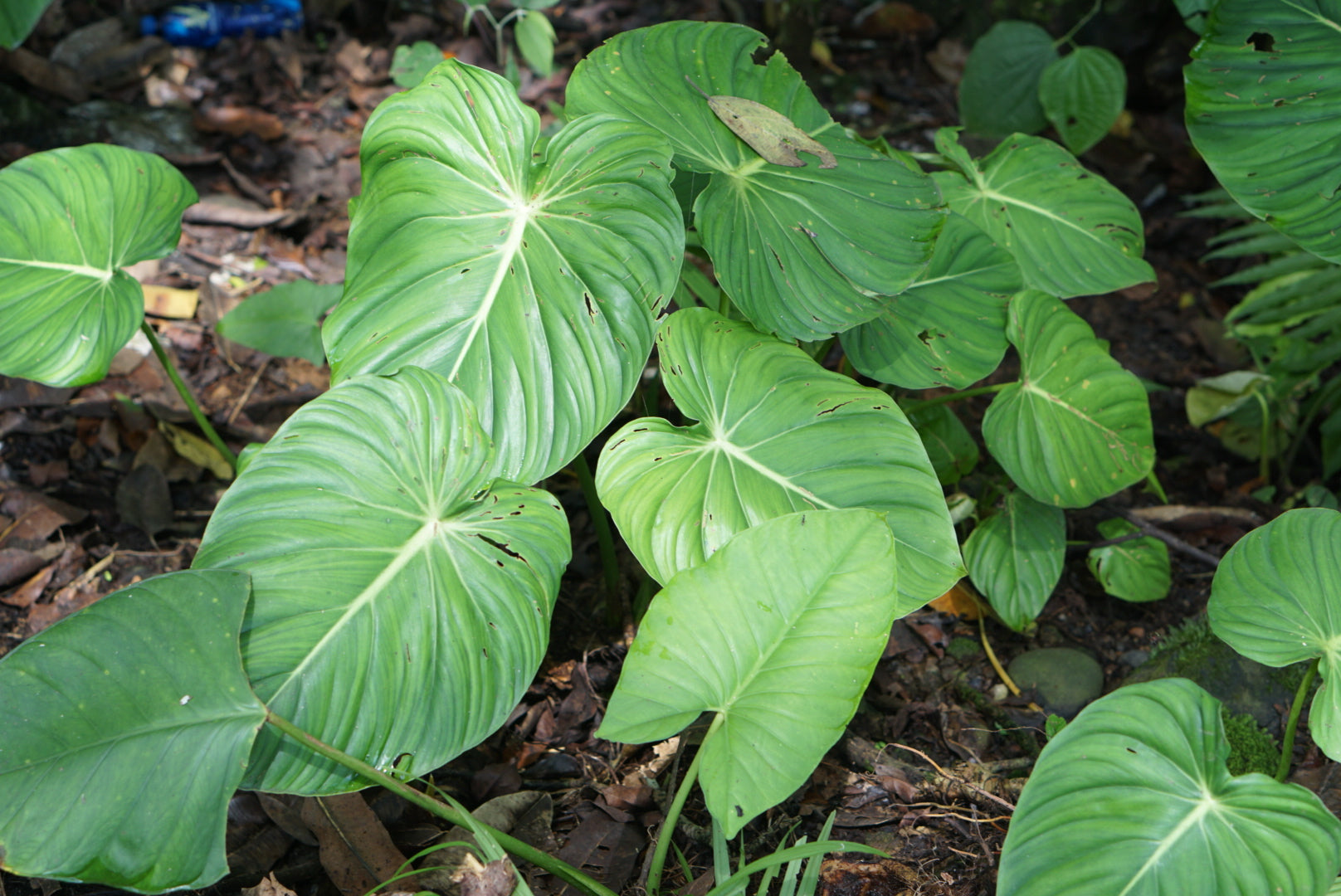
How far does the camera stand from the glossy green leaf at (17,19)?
203cm

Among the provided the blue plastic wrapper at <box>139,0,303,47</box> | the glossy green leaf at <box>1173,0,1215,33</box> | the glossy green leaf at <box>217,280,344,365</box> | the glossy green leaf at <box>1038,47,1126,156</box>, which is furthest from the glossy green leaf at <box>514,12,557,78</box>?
the glossy green leaf at <box>1173,0,1215,33</box>

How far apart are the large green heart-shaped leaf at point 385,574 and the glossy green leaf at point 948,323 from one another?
0.74m

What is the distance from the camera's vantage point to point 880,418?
1.39 meters

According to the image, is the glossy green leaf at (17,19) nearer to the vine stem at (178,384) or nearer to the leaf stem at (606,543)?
the vine stem at (178,384)

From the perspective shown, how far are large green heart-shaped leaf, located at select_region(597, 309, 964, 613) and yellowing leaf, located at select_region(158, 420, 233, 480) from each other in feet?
4.28

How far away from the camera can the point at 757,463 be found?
139cm

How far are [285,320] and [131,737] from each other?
1.27m

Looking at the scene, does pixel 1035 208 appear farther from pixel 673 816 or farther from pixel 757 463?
pixel 673 816

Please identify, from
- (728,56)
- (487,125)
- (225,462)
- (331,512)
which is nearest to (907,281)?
(728,56)

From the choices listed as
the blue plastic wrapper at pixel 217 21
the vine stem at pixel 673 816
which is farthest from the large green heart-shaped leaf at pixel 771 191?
the blue plastic wrapper at pixel 217 21

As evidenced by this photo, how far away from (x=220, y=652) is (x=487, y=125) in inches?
36.9

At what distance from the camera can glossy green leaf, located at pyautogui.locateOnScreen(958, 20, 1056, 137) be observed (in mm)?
2848

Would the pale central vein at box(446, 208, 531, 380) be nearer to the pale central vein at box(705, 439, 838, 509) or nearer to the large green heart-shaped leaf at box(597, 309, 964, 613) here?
the large green heart-shaped leaf at box(597, 309, 964, 613)

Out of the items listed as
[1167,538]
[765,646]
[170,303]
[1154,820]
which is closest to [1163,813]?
[1154,820]
